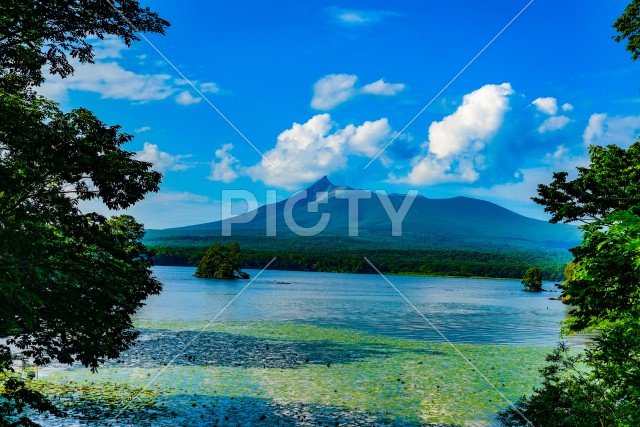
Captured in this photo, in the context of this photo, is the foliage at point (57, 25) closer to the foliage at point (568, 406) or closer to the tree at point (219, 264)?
the foliage at point (568, 406)

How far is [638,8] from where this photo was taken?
19.7 m

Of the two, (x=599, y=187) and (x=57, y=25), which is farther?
(x=599, y=187)

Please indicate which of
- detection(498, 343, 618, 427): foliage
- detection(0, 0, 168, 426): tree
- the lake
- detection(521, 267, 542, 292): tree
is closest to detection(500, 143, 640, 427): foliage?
detection(498, 343, 618, 427): foliage

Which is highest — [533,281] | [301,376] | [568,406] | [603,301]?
[603,301]

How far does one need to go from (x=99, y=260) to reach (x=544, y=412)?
1724 centimetres


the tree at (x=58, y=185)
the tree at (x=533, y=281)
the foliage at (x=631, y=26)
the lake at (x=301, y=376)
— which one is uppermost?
the foliage at (x=631, y=26)

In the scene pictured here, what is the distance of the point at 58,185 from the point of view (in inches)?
644

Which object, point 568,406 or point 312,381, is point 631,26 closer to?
point 568,406

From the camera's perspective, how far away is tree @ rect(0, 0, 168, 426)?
13.6 m

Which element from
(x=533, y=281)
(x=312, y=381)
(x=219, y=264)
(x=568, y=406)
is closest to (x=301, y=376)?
(x=312, y=381)

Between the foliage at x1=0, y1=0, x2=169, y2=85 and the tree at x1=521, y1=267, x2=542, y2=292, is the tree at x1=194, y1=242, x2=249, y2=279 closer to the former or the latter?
the tree at x1=521, y1=267, x2=542, y2=292

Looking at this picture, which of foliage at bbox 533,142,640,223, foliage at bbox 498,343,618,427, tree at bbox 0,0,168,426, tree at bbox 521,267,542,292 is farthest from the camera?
tree at bbox 521,267,542,292

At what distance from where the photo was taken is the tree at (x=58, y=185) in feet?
44.6

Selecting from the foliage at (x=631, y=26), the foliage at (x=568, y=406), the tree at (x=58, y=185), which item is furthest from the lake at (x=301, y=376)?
the foliage at (x=631, y=26)
